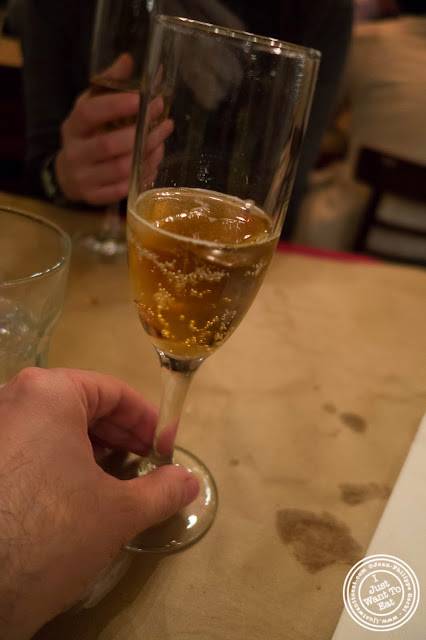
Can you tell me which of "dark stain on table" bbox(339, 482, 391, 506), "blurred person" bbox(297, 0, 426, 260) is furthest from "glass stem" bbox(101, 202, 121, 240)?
"blurred person" bbox(297, 0, 426, 260)

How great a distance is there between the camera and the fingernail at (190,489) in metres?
0.45

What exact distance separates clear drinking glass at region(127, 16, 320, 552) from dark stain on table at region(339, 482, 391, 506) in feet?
0.53

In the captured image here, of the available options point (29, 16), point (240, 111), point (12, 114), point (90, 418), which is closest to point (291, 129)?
point (240, 111)

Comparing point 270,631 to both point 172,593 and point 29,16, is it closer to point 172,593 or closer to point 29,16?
point 172,593

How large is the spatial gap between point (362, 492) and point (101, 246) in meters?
0.59

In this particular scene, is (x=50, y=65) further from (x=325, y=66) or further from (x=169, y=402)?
(x=169, y=402)

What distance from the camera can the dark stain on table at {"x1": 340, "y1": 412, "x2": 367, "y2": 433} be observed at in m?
0.62


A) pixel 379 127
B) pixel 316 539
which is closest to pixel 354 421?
pixel 316 539

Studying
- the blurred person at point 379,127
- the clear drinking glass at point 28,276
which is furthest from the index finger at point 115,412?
the blurred person at point 379,127

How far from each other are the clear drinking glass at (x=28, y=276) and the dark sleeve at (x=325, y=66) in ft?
2.71

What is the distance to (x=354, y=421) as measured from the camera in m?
0.62

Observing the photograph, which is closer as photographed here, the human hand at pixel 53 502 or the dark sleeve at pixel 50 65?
the human hand at pixel 53 502

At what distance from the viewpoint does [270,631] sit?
0.39 metres

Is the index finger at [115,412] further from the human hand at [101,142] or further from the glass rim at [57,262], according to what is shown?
the human hand at [101,142]
